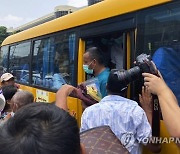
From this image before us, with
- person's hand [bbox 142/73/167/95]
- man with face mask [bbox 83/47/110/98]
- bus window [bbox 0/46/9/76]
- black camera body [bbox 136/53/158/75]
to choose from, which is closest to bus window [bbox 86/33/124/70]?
man with face mask [bbox 83/47/110/98]

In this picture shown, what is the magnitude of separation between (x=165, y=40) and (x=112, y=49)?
1.11 metres

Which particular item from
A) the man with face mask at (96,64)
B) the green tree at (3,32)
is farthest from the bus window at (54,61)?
the green tree at (3,32)

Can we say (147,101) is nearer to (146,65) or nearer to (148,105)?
(148,105)

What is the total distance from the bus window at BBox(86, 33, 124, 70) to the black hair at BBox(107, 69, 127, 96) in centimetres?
125

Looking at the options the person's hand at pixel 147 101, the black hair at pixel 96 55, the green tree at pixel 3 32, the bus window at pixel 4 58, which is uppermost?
the green tree at pixel 3 32

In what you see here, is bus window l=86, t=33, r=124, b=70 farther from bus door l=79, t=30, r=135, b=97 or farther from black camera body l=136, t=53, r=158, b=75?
black camera body l=136, t=53, r=158, b=75

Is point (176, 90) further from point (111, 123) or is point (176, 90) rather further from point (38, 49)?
point (38, 49)

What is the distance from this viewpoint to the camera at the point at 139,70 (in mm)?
1978

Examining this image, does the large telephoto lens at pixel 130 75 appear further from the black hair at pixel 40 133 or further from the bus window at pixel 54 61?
the bus window at pixel 54 61

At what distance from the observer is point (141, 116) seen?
251cm

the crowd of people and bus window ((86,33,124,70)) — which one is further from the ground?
bus window ((86,33,124,70))

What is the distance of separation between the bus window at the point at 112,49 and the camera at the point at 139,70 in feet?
4.58

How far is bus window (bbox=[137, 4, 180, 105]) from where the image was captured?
9.70ft

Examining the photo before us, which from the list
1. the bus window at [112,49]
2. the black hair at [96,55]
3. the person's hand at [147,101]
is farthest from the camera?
the bus window at [112,49]
